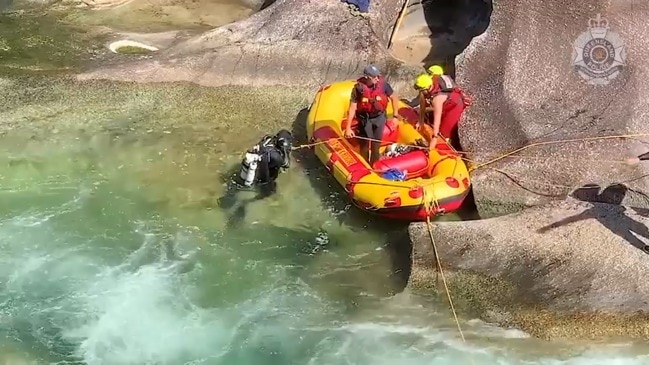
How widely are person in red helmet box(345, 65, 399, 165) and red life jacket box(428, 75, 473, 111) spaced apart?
543 millimetres

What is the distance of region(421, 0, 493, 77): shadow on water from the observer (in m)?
12.6

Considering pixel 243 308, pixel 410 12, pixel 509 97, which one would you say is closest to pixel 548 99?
pixel 509 97

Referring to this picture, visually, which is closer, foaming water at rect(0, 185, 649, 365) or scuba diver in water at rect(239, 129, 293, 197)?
foaming water at rect(0, 185, 649, 365)

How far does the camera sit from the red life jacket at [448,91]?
973 centimetres

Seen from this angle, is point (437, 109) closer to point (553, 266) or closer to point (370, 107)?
point (370, 107)

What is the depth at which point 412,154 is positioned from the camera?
31.6 ft

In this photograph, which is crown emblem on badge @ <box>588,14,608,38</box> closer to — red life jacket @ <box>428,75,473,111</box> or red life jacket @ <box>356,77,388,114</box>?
red life jacket @ <box>428,75,473,111</box>

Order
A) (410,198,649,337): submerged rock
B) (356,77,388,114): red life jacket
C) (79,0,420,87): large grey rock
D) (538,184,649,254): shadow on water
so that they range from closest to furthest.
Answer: (410,198,649,337): submerged rock, (538,184,649,254): shadow on water, (356,77,388,114): red life jacket, (79,0,420,87): large grey rock

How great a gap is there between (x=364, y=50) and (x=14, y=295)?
613 centimetres

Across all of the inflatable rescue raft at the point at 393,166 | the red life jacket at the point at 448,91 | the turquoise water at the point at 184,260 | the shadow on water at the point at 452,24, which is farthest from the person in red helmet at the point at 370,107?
the shadow on water at the point at 452,24

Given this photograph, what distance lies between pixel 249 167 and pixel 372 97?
1.72m

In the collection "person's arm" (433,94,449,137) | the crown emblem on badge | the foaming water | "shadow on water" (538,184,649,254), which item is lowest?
the foaming water

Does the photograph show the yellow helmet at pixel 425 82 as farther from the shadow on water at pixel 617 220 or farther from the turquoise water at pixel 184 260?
the shadow on water at pixel 617 220

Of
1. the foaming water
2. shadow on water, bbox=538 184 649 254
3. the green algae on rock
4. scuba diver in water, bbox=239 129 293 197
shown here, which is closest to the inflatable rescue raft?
scuba diver in water, bbox=239 129 293 197
